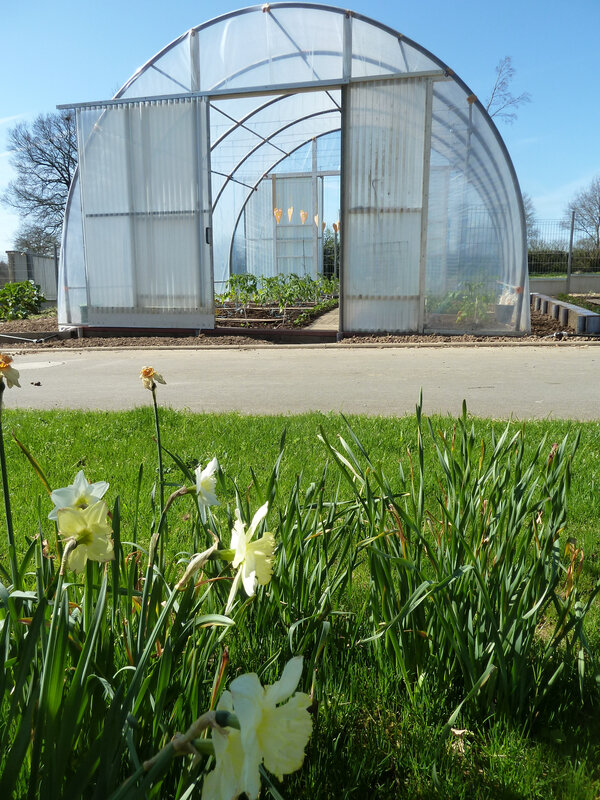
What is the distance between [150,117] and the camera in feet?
35.9

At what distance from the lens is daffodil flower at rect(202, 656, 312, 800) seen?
58cm

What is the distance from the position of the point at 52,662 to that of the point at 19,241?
39.9m

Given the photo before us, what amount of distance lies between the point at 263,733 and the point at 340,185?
10442mm

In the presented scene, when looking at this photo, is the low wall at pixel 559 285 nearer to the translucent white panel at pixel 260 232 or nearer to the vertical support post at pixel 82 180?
the translucent white panel at pixel 260 232

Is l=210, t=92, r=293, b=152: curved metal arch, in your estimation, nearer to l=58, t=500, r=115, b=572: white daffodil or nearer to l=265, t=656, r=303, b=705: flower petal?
l=58, t=500, r=115, b=572: white daffodil

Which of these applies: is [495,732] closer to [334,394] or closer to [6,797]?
[6,797]

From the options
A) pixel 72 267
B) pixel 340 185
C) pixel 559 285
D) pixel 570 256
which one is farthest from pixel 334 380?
pixel 559 285

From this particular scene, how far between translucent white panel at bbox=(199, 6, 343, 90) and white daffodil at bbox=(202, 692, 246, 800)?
1118 centimetres

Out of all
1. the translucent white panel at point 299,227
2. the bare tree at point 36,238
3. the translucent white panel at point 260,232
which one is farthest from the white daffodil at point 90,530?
the bare tree at point 36,238

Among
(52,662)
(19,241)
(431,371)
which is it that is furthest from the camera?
(19,241)

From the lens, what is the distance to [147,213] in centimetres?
1128

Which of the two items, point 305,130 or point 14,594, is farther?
point 305,130

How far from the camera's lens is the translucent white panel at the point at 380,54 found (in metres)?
9.66

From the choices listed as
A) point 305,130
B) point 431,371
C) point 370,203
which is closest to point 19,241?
point 305,130
